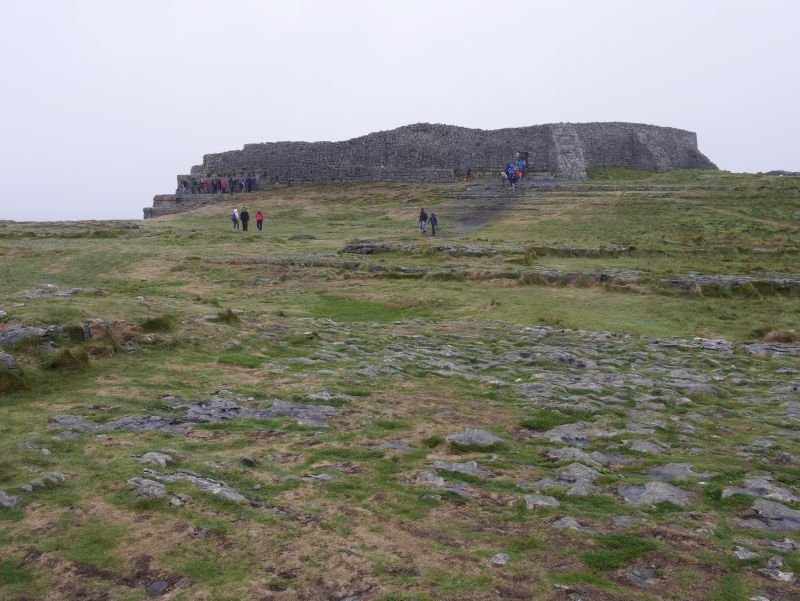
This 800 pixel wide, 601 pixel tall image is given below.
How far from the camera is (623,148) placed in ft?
191

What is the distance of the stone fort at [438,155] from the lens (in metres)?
53.5

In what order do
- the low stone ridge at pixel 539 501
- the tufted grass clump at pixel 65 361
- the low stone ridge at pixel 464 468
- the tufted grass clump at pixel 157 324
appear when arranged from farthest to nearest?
the tufted grass clump at pixel 157 324
the tufted grass clump at pixel 65 361
the low stone ridge at pixel 464 468
the low stone ridge at pixel 539 501

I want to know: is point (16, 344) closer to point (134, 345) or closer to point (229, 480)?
point (134, 345)

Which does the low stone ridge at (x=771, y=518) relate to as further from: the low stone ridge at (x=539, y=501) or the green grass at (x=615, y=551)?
the low stone ridge at (x=539, y=501)

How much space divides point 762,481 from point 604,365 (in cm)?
632

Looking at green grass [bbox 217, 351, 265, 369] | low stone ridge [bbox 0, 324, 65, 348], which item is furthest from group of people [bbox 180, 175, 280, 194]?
low stone ridge [bbox 0, 324, 65, 348]

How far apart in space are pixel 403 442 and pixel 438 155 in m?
48.7

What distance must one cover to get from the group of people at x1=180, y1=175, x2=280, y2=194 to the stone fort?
521 mm

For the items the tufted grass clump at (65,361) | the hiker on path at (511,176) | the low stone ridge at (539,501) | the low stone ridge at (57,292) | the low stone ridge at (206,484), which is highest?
the hiker on path at (511,176)

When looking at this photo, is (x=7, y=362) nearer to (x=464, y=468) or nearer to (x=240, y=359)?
(x=240, y=359)

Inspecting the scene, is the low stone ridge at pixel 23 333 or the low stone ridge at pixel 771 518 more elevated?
the low stone ridge at pixel 23 333

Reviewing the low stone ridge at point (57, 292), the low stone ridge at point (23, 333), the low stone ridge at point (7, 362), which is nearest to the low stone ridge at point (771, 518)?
the low stone ridge at point (7, 362)

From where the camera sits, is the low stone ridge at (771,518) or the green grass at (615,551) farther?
the low stone ridge at (771,518)

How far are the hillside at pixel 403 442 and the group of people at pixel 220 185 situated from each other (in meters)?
35.3
